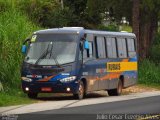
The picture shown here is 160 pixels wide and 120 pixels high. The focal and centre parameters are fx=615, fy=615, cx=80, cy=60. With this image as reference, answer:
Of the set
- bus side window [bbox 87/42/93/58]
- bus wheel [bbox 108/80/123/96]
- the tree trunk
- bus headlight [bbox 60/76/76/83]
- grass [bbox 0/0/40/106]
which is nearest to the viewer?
bus headlight [bbox 60/76/76/83]

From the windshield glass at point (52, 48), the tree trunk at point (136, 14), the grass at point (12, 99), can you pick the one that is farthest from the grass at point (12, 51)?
the tree trunk at point (136, 14)

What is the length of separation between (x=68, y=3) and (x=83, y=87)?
26.4m

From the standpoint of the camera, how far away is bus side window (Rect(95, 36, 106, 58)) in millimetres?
27453

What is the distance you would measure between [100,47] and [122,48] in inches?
117

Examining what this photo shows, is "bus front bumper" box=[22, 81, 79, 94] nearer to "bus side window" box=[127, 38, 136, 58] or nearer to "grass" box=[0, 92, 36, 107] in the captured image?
"grass" box=[0, 92, 36, 107]

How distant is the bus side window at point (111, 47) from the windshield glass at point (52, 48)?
354cm

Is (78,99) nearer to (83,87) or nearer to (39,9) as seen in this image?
(83,87)

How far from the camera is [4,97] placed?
23797 millimetres

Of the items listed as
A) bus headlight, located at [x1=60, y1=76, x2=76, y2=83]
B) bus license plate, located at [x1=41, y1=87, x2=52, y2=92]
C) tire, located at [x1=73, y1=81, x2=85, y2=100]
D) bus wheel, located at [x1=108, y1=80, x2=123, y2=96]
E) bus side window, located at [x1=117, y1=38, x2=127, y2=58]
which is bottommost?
bus wheel, located at [x1=108, y1=80, x2=123, y2=96]

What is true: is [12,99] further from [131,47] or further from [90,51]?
[131,47]

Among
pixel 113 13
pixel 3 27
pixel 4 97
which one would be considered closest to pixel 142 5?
pixel 113 13

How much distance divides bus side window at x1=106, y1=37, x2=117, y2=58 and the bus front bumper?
4266mm

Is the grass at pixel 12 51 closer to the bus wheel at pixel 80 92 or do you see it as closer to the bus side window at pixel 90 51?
the bus wheel at pixel 80 92

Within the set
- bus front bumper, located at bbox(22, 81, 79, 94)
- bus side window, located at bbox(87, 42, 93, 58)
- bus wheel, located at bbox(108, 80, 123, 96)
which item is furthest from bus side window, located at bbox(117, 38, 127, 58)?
bus front bumper, located at bbox(22, 81, 79, 94)
